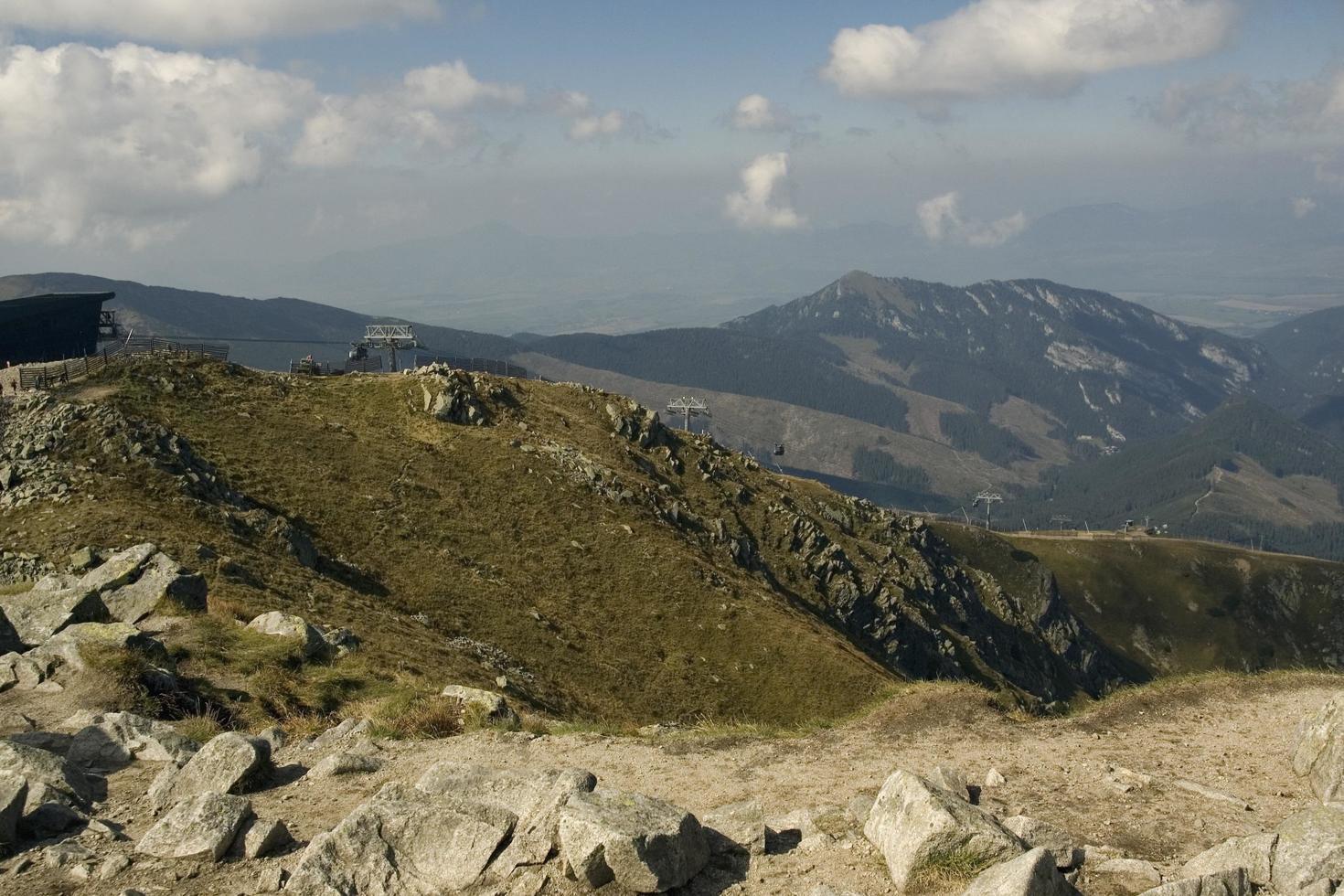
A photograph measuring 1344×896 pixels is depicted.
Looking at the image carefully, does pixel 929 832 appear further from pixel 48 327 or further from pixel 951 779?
pixel 48 327

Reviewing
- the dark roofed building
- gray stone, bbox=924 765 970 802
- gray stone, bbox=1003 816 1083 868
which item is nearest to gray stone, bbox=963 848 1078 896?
gray stone, bbox=1003 816 1083 868

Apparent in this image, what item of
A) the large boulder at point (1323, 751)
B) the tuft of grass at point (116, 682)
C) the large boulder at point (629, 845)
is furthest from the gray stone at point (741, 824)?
the tuft of grass at point (116, 682)

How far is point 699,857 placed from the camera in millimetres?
14320

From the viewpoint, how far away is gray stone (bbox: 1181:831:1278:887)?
1323 centimetres

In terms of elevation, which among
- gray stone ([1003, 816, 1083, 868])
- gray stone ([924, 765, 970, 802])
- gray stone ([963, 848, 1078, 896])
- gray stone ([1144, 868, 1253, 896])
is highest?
gray stone ([963, 848, 1078, 896])

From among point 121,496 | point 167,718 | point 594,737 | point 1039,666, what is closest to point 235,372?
point 121,496

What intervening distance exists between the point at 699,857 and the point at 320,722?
12979 millimetres

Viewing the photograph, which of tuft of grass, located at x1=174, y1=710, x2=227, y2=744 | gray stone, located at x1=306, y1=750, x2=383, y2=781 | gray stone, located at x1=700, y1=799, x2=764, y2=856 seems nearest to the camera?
gray stone, located at x1=700, y1=799, x2=764, y2=856

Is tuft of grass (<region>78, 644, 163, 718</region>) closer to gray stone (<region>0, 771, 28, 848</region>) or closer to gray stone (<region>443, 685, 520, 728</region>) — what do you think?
gray stone (<region>0, 771, 28, 848</region>)

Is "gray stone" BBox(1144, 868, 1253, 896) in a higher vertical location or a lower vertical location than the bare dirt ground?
higher

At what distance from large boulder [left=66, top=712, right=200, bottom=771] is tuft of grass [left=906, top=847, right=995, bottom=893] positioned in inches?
558

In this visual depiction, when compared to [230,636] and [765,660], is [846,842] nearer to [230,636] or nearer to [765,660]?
[230,636]

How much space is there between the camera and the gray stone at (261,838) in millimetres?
14891

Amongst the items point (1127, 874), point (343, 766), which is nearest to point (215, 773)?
point (343, 766)
